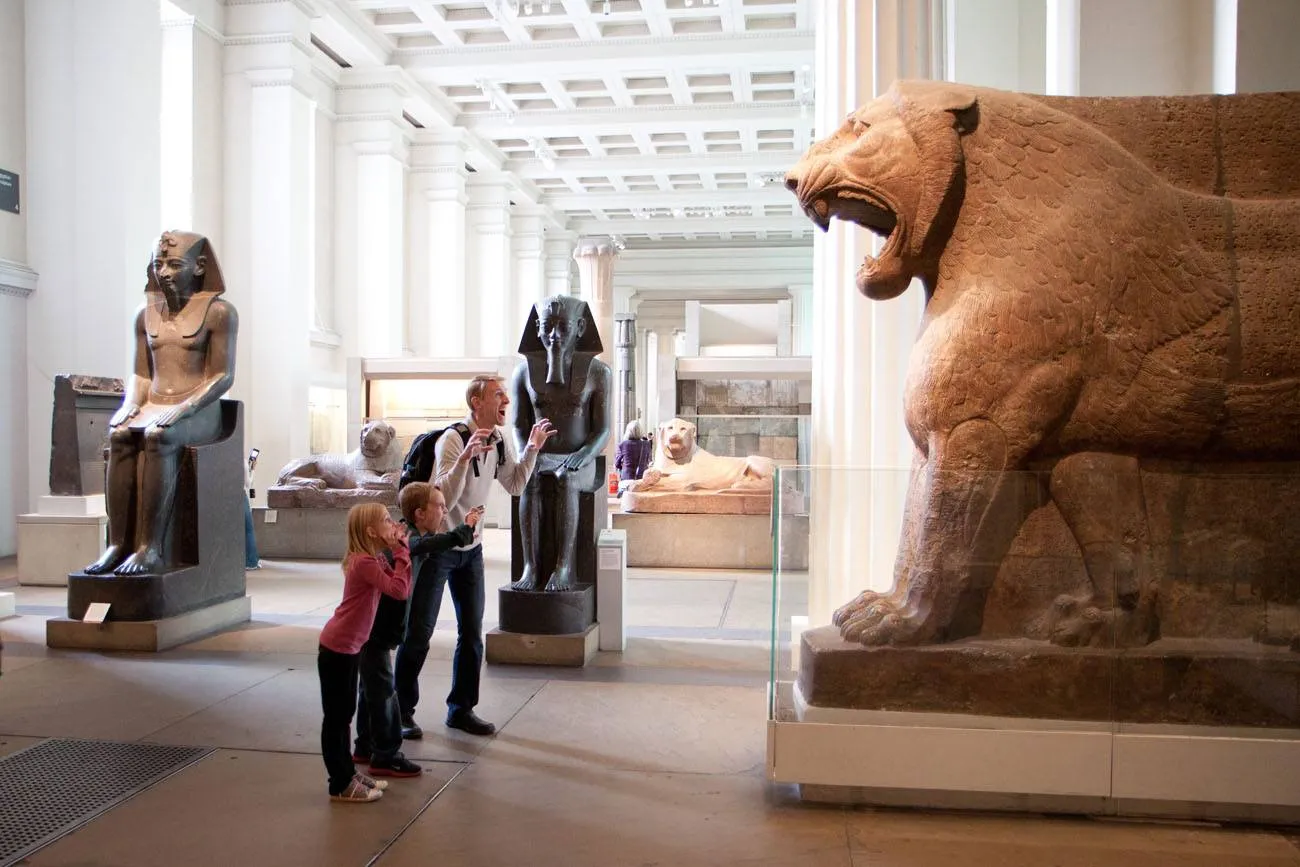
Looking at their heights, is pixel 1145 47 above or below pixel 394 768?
above

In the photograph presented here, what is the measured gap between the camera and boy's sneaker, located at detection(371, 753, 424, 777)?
3625 millimetres

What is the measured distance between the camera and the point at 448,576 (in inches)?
166

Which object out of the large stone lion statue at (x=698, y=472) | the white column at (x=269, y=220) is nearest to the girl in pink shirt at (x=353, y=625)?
the large stone lion statue at (x=698, y=472)

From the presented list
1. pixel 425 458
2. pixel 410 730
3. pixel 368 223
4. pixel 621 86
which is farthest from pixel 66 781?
pixel 621 86

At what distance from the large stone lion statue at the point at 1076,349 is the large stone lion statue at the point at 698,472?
6.70 metres

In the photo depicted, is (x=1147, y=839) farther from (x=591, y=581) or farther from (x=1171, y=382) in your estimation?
(x=591, y=581)

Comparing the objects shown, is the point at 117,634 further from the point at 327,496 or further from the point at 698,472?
the point at 698,472

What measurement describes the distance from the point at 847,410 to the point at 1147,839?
238cm

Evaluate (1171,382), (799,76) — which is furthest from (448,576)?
→ (799,76)

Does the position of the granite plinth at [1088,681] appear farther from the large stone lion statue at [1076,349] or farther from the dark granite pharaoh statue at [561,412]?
the dark granite pharaoh statue at [561,412]

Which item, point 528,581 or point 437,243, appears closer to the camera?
point 528,581

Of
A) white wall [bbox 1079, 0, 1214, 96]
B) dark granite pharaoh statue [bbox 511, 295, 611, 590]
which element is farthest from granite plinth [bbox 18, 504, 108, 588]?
white wall [bbox 1079, 0, 1214, 96]

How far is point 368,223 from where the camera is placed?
17.5m

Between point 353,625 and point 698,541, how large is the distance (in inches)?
270
